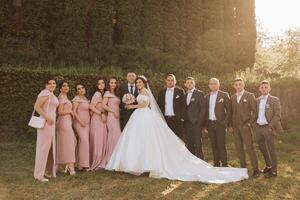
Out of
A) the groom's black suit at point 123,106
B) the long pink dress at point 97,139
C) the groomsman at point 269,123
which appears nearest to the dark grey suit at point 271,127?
the groomsman at point 269,123

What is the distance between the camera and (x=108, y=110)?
9.24 m

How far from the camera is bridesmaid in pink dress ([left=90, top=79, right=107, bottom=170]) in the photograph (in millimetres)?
9164

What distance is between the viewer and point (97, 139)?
9.18 metres

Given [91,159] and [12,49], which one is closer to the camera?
[91,159]

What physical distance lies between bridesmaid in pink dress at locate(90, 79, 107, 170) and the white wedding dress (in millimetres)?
718

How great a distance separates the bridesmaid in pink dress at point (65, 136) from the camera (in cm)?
858

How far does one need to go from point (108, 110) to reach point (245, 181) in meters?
3.38

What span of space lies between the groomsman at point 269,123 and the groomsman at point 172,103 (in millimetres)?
1955

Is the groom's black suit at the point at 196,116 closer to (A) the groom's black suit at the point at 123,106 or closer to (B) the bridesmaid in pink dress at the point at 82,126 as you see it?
(A) the groom's black suit at the point at 123,106

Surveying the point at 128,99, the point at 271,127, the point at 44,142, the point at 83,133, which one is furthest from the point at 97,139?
the point at 271,127

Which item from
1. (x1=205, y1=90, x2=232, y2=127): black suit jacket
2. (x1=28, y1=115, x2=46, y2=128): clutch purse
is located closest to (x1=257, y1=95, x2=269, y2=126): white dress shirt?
(x1=205, y1=90, x2=232, y2=127): black suit jacket

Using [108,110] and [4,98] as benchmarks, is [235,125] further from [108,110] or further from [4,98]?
[4,98]

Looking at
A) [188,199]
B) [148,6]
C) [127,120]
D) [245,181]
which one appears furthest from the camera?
[148,6]

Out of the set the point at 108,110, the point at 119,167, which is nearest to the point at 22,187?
the point at 119,167
